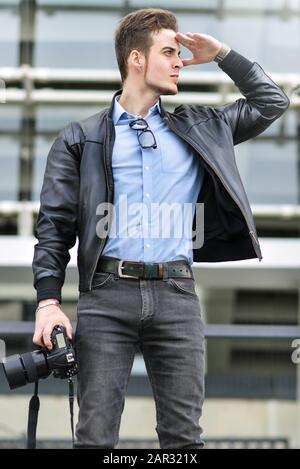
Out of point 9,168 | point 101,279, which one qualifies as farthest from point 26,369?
point 9,168

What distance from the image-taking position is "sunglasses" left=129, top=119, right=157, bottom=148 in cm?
244

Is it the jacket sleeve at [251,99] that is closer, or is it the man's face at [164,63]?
the man's face at [164,63]

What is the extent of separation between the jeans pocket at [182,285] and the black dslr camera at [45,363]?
292 mm

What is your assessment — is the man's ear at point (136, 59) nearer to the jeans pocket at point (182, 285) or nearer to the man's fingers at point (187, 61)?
the man's fingers at point (187, 61)

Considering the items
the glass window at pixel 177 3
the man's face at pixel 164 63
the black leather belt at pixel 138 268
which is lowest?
the black leather belt at pixel 138 268

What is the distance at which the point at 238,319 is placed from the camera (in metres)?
10.2

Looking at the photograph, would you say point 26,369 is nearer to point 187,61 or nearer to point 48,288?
point 48,288

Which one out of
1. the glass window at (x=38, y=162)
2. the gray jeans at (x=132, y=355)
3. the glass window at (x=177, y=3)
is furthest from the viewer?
the glass window at (x=38, y=162)

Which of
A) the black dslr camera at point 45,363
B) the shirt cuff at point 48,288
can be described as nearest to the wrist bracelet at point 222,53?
the shirt cuff at point 48,288

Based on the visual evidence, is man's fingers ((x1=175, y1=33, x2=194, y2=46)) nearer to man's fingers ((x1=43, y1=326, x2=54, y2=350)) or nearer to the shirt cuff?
the shirt cuff

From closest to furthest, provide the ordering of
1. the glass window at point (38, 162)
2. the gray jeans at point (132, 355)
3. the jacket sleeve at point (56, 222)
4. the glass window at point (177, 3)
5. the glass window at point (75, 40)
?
the gray jeans at point (132, 355) < the jacket sleeve at point (56, 222) < the glass window at point (177, 3) < the glass window at point (75, 40) < the glass window at point (38, 162)

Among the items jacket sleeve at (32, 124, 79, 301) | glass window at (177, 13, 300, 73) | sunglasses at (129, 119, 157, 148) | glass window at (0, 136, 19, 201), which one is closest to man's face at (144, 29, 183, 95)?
sunglasses at (129, 119, 157, 148)

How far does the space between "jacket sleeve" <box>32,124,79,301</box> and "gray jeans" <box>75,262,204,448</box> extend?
0.39 ft

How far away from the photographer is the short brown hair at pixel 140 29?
2.49 meters
